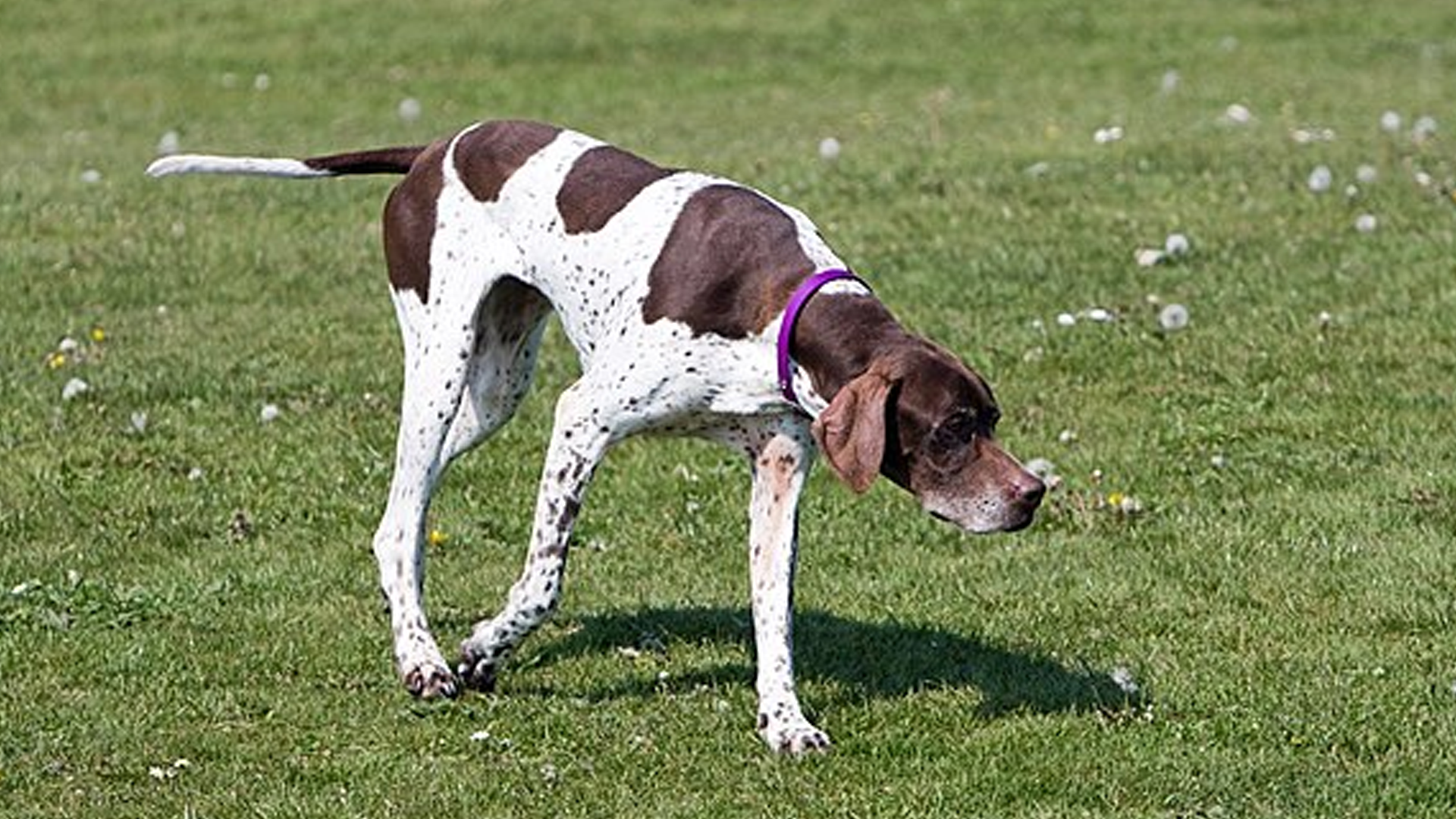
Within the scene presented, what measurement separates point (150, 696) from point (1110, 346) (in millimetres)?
5239

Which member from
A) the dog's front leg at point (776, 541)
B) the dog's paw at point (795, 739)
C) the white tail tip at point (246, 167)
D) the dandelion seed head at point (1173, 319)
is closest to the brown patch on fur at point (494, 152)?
the white tail tip at point (246, 167)

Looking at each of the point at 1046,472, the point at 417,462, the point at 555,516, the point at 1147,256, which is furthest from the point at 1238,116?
the point at 555,516

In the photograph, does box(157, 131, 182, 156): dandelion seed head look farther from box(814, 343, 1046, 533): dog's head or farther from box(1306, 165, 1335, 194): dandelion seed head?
box(814, 343, 1046, 533): dog's head

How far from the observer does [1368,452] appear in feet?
32.7

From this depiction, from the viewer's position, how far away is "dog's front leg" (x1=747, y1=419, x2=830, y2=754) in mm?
7133

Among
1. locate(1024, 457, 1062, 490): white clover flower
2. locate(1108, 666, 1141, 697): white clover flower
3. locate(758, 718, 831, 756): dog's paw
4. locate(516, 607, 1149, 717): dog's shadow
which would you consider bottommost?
locate(1024, 457, 1062, 490): white clover flower

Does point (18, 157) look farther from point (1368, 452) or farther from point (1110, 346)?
point (1368, 452)

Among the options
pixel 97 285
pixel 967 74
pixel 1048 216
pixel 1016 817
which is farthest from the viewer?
pixel 967 74

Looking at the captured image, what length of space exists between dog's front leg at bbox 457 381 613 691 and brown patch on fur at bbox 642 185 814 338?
344 millimetres

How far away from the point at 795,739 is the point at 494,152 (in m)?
2.02

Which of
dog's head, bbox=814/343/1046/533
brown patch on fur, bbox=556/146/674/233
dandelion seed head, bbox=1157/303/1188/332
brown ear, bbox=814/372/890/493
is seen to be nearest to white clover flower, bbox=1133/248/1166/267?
dandelion seed head, bbox=1157/303/1188/332

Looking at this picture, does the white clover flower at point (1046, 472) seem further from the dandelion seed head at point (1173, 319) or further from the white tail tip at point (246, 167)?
the white tail tip at point (246, 167)

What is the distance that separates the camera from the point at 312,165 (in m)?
8.38

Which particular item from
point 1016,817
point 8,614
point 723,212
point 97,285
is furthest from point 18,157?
point 1016,817
